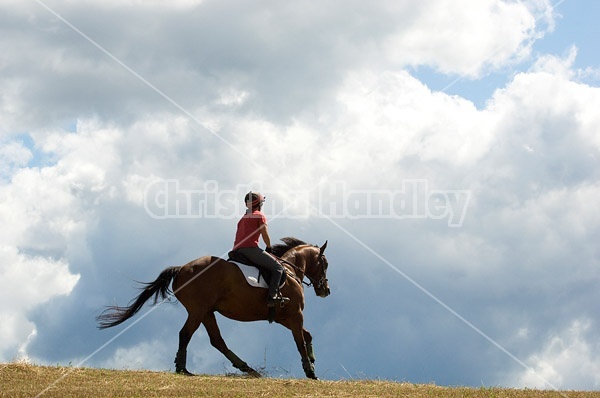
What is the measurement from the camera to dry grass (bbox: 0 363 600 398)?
1280 cm

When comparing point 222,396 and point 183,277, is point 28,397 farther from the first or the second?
point 183,277

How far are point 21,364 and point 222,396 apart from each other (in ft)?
15.1

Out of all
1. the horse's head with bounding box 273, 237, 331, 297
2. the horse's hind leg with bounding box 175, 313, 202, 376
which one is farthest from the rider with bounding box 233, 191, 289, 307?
the horse's head with bounding box 273, 237, 331, 297

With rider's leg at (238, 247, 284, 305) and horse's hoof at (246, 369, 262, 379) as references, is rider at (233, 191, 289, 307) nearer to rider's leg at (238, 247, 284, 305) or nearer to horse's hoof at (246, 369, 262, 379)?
rider's leg at (238, 247, 284, 305)

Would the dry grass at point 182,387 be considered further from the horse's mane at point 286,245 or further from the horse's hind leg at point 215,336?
the horse's mane at point 286,245

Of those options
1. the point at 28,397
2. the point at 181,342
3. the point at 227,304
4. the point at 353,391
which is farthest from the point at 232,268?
the point at 28,397

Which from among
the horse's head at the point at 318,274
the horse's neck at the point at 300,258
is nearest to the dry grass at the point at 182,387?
the horse's neck at the point at 300,258

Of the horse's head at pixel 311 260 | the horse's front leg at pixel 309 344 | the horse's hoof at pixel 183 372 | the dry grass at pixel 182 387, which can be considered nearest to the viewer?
the dry grass at pixel 182 387

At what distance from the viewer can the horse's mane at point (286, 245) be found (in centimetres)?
1938

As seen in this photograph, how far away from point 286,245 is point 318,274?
108 cm

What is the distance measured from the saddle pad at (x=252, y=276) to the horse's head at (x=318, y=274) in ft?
8.03

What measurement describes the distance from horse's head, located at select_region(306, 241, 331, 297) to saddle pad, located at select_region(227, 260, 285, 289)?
8.03 feet

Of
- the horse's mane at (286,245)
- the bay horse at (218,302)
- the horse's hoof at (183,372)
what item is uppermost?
the horse's mane at (286,245)

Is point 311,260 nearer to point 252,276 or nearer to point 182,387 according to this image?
point 252,276
